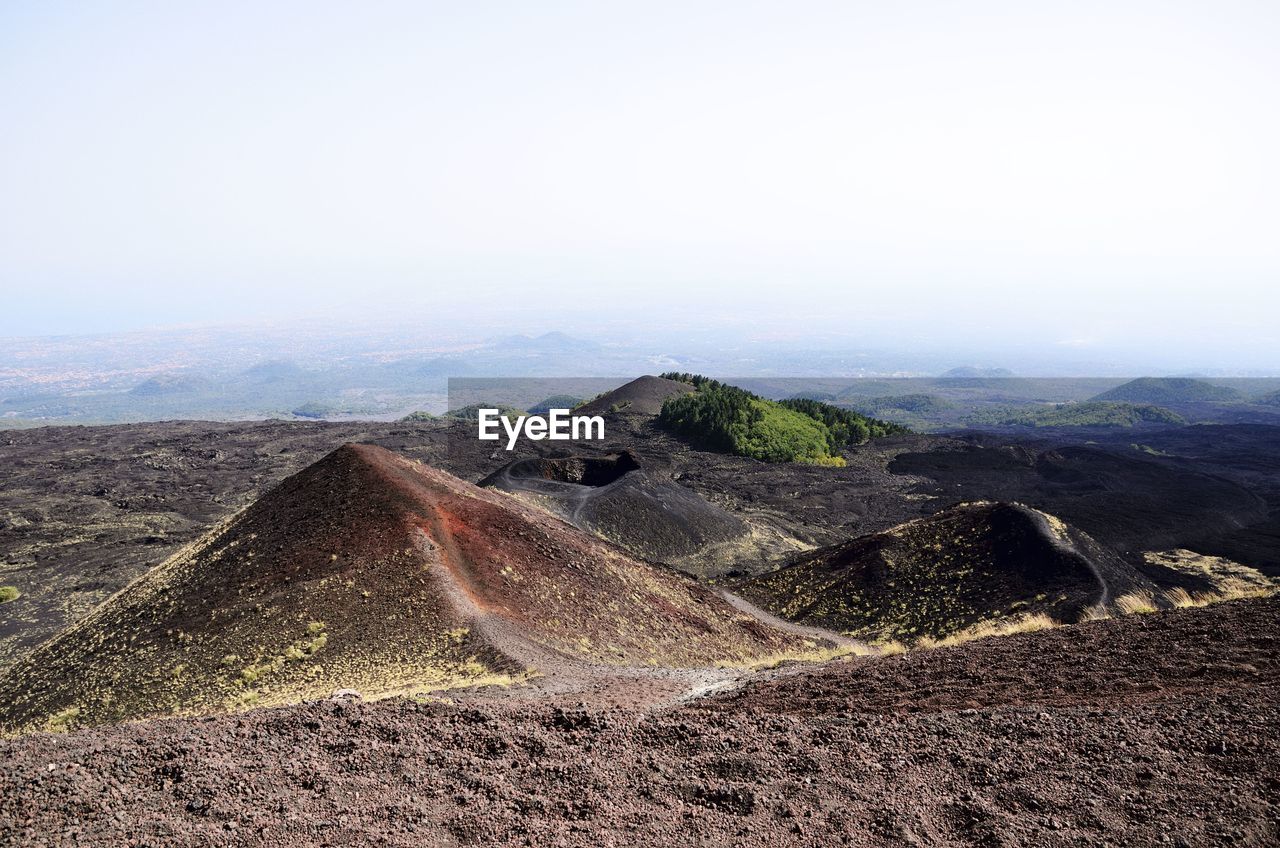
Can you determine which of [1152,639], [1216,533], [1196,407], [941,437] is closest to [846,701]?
[1152,639]

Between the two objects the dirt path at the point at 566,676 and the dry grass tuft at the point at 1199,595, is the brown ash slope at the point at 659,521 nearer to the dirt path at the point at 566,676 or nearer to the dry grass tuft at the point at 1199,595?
the dirt path at the point at 566,676

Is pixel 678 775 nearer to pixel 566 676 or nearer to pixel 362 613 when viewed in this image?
pixel 566 676

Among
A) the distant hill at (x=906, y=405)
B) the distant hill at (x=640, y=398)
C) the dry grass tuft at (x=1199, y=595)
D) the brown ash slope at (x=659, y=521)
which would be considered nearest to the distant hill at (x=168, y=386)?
the distant hill at (x=640, y=398)

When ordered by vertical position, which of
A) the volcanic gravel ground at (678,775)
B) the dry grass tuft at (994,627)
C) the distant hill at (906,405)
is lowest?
A: the distant hill at (906,405)

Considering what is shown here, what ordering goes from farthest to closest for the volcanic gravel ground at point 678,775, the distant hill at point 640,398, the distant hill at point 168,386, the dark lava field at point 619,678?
1. the distant hill at point 168,386
2. the distant hill at point 640,398
3. the dark lava field at point 619,678
4. the volcanic gravel ground at point 678,775

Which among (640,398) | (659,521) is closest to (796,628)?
(659,521)

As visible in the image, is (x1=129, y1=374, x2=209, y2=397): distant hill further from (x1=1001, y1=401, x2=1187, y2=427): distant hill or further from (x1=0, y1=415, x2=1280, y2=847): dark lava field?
(x1=1001, y1=401, x2=1187, y2=427): distant hill
